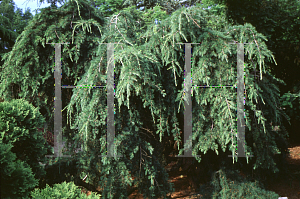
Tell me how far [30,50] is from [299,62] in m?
5.27

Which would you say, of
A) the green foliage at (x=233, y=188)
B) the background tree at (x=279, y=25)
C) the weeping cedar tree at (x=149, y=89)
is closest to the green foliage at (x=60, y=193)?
the weeping cedar tree at (x=149, y=89)

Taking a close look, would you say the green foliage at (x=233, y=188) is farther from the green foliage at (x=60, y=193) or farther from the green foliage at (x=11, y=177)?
the green foliage at (x=11, y=177)

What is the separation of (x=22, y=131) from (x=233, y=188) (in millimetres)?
2266

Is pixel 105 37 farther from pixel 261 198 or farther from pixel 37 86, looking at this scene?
pixel 261 198

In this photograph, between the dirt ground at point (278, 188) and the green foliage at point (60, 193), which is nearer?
the green foliage at point (60, 193)

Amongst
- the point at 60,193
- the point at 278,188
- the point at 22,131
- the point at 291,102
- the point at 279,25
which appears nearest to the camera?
the point at 60,193

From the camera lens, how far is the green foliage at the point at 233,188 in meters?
2.62

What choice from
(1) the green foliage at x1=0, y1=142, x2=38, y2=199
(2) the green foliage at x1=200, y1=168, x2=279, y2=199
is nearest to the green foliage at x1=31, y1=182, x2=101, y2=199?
(1) the green foliage at x1=0, y1=142, x2=38, y2=199

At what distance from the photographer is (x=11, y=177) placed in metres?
1.98

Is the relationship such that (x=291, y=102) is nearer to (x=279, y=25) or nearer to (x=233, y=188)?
(x=279, y=25)

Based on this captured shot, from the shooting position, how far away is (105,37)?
8.52ft

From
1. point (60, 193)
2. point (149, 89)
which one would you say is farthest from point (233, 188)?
point (60, 193)

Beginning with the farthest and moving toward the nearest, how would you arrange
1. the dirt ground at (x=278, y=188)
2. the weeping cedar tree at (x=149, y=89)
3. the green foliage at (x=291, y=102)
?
the green foliage at (x=291, y=102)
the dirt ground at (x=278, y=188)
the weeping cedar tree at (x=149, y=89)

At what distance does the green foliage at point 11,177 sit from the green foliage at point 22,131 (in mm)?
218
